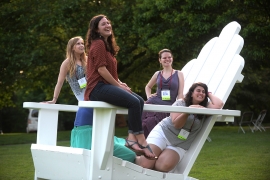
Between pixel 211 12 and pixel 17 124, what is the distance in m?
24.8

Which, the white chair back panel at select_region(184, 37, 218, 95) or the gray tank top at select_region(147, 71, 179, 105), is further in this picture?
the gray tank top at select_region(147, 71, 179, 105)

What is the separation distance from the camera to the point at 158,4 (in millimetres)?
17484

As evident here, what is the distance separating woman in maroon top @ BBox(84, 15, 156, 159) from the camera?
175 inches

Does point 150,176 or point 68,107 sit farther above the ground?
point 68,107

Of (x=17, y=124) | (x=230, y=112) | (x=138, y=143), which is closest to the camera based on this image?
(x=138, y=143)

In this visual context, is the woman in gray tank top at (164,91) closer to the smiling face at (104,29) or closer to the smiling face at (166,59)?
the smiling face at (166,59)

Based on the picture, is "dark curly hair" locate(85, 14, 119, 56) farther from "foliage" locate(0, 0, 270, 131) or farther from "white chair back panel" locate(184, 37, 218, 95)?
"foliage" locate(0, 0, 270, 131)

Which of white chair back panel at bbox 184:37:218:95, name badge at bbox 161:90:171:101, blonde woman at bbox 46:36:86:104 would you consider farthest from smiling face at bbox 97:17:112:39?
name badge at bbox 161:90:171:101

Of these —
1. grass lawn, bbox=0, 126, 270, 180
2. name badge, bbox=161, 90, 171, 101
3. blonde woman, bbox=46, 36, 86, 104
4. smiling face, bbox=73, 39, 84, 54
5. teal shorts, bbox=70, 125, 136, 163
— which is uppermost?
smiling face, bbox=73, 39, 84, 54

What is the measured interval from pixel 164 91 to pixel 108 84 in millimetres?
2097

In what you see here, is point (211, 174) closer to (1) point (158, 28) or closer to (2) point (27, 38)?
(1) point (158, 28)

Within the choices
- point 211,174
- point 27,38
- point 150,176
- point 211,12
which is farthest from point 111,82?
point 27,38

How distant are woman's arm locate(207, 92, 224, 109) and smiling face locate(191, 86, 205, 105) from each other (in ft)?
0.24

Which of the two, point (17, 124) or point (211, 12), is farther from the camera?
point (17, 124)
